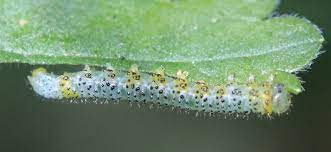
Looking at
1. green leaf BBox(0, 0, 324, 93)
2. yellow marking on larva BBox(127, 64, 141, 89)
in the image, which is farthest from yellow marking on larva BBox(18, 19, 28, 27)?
yellow marking on larva BBox(127, 64, 141, 89)

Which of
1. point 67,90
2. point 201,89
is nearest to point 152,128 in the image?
point 67,90

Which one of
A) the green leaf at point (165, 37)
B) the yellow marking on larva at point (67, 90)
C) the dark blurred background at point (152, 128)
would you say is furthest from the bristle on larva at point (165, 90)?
the dark blurred background at point (152, 128)

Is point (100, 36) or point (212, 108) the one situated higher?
point (100, 36)

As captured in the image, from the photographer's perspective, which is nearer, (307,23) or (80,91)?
(307,23)

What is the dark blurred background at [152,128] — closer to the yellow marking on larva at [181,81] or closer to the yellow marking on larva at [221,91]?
the yellow marking on larva at [221,91]

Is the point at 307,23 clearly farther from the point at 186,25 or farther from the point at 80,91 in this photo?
the point at 80,91

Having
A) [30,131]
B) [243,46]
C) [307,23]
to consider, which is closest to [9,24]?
[243,46]
